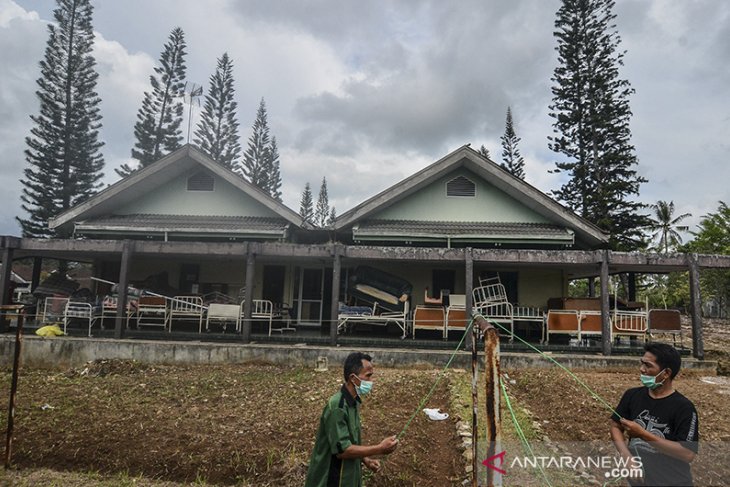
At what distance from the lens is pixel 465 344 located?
9.88 meters

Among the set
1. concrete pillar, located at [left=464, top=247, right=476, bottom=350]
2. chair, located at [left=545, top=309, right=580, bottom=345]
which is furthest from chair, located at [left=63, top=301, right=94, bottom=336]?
chair, located at [left=545, top=309, right=580, bottom=345]

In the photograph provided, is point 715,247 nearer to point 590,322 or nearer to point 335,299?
point 590,322

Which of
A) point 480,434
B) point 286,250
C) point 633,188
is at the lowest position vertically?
point 480,434

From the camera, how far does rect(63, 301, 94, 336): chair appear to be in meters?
10.3

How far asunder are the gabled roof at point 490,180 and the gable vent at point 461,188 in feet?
1.51

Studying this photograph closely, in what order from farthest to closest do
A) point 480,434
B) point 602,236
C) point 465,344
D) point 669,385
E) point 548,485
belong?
point 602,236 < point 465,344 < point 480,434 < point 548,485 < point 669,385

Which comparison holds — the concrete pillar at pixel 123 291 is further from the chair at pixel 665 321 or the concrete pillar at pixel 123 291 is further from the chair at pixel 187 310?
the chair at pixel 665 321

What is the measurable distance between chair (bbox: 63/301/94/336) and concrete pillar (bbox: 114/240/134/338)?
2.52 ft

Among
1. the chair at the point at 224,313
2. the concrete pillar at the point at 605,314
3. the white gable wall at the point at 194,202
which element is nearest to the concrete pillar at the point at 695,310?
the concrete pillar at the point at 605,314

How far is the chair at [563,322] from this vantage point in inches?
393

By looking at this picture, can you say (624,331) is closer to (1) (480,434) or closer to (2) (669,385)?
(1) (480,434)

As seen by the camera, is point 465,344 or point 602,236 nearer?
point 465,344

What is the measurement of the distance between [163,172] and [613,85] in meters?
22.4

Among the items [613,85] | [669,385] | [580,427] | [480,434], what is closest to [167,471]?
[480,434]
